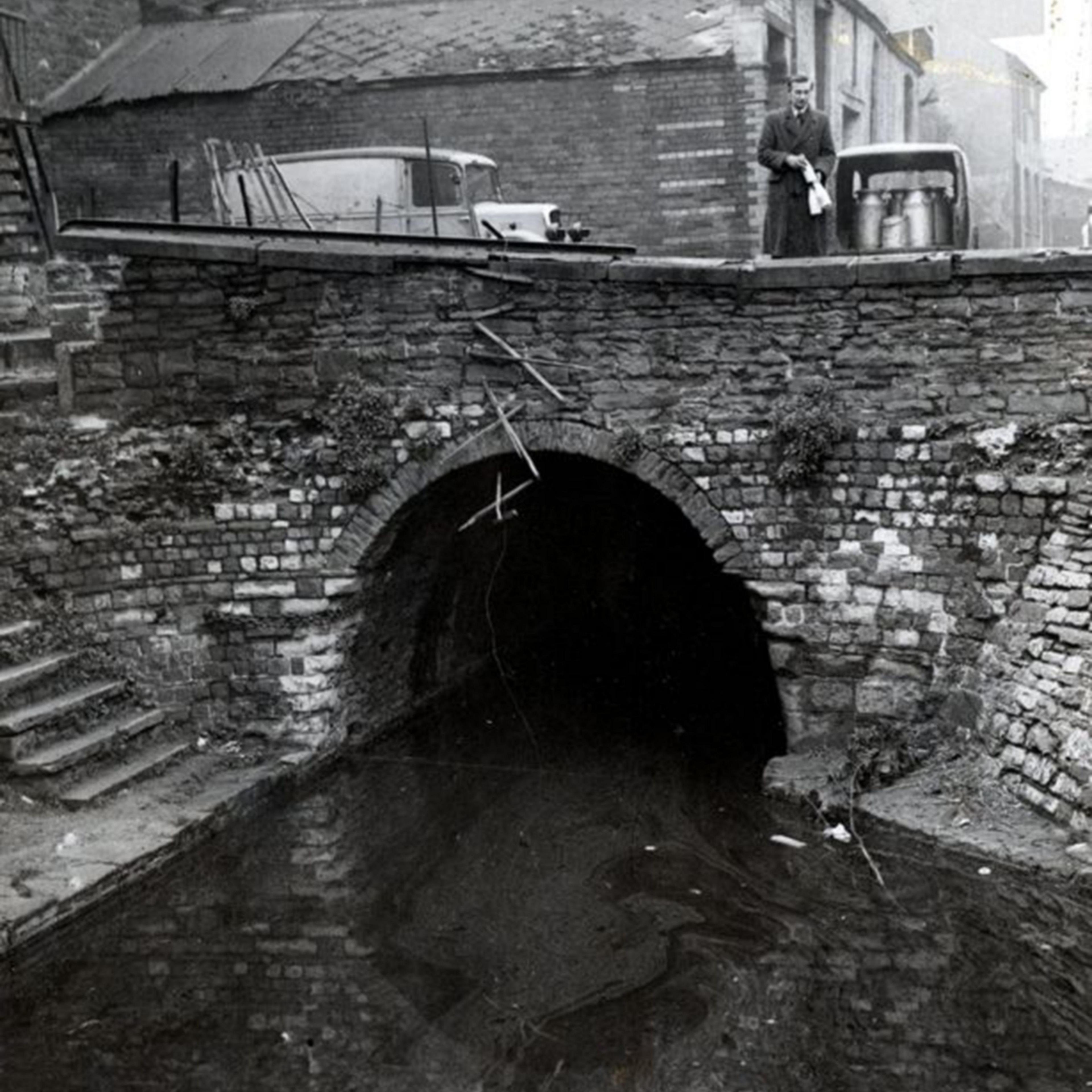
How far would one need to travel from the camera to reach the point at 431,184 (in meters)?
12.0

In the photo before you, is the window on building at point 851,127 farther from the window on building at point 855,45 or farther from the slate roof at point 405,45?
the slate roof at point 405,45

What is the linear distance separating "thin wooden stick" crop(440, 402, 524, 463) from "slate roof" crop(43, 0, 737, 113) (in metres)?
8.85

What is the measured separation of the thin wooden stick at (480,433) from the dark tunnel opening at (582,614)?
0.86 ft

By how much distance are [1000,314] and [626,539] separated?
612 centimetres

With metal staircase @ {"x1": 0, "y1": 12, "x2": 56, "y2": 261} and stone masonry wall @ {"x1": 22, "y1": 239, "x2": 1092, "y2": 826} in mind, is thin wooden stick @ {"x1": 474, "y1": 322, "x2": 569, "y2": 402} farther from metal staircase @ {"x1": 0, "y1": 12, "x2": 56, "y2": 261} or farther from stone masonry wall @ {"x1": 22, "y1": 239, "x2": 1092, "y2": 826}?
metal staircase @ {"x1": 0, "y1": 12, "x2": 56, "y2": 261}

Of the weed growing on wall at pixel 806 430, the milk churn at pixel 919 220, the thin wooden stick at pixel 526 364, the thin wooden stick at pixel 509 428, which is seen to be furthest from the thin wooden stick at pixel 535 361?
the milk churn at pixel 919 220

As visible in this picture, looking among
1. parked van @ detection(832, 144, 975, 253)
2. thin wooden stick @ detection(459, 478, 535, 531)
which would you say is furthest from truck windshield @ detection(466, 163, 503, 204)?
thin wooden stick @ detection(459, 478, 535, 531)

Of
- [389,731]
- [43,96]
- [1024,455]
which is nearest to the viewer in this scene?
[1024,455]

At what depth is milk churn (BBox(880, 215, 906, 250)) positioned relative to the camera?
13438mm

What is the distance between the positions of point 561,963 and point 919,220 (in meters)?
8.60

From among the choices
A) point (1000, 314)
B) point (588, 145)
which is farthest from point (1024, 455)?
point (588, 145)

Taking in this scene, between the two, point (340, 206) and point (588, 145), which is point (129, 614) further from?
point (588, 145)

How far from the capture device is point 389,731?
39.6 ft

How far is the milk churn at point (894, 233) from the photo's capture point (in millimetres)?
13438
